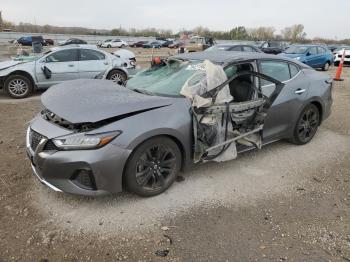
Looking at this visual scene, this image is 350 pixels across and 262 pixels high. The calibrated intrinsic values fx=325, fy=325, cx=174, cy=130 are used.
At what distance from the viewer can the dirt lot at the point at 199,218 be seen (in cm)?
290

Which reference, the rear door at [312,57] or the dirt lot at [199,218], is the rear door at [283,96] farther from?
the rear door at [312,57]

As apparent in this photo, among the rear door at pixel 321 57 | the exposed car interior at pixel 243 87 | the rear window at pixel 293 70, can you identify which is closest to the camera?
the exposed car interior at pixel 243 87

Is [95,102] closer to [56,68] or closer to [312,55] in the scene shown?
[56,68]

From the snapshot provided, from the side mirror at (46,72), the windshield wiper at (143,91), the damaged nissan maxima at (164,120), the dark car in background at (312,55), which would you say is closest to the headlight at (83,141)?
the damaged nissan maxima at (164,120)

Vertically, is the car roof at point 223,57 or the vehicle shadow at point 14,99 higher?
the car roof at point 223,57

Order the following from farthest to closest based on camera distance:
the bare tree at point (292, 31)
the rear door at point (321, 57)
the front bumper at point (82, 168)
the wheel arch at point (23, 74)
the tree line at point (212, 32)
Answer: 1. the bare tree at point (292, 31)
2. the tree line at point (212, 32)
3. the rear door at point (321, 57)
4. the wheel arch at point (23, 74)
5. the front bumper at point (82, 168)

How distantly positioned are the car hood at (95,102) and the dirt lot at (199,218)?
100 cm

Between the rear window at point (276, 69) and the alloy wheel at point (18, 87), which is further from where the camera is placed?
the alloy wheel at point (18, 87)

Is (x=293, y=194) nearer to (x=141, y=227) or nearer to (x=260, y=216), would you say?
(x=260, y=216)

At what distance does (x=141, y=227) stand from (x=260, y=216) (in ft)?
4.13

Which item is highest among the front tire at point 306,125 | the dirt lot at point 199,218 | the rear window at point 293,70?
the rear window at point 293,70

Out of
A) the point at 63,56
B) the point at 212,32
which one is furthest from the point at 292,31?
the point at 63,56

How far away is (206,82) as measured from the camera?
3.96 m

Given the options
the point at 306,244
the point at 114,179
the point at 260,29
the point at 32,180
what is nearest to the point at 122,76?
the point at 32,180
